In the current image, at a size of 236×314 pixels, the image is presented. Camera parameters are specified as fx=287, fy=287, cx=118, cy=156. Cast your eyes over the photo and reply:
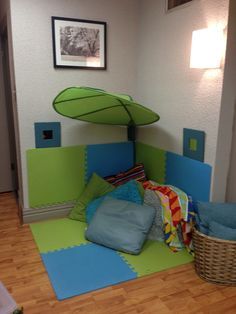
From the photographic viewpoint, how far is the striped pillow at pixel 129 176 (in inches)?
113

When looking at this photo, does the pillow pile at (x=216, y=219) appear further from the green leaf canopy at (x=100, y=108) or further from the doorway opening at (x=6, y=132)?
the doorway opening at (x=6, y=132)

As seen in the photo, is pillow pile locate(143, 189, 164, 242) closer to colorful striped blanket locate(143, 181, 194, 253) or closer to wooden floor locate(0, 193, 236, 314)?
colorful striped blanket locate(143, 181, 194, 253)

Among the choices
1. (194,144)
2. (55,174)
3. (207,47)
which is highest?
(207,47)

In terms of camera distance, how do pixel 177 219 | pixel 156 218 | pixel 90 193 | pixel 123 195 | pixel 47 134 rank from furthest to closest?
pixel 90 193
pixel 47 134
pixel 123 195
pixel 156 218
pixel 177 219

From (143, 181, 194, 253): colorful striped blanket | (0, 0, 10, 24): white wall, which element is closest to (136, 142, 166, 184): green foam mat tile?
(143, 181, 194, 253): colorful striped blanket

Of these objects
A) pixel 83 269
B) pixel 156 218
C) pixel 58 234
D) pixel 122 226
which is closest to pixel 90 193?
pixel 58 234

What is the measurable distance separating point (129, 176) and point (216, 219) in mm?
1086

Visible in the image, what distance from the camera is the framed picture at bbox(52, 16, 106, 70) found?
2.55 m

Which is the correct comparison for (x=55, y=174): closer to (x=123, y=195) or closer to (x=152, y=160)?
(x=123, y=195)

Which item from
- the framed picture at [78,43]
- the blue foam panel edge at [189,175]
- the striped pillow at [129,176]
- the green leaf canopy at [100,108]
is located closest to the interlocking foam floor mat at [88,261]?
the blue foam panel edge at [189,175]

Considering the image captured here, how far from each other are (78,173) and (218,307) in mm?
1710

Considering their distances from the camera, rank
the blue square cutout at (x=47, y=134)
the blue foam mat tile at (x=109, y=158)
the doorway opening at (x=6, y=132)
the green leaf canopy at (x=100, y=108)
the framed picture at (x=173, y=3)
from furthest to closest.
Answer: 1. the doorway opening at (x=6, y=132)
2. the blue foam mat tile at (x=109, y=158)
3. the blue square cutout at (x=47, y=134)
4. the framed picture at (x=173, y=3)
5. the green leaf canopy at (x=100, y=108)

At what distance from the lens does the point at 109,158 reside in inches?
118

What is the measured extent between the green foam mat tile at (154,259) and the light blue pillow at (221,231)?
1.29 feet
